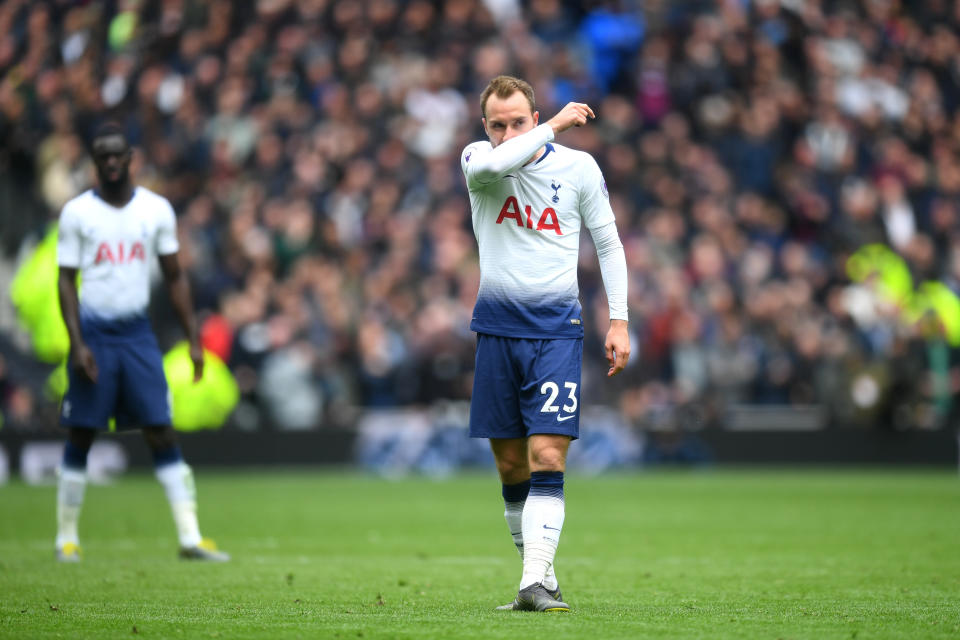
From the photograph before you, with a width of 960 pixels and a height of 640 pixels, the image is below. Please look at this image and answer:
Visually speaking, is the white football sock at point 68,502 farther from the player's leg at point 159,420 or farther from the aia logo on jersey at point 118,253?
the aia logo on jersey at point 118,253

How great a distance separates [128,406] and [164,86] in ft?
47.5

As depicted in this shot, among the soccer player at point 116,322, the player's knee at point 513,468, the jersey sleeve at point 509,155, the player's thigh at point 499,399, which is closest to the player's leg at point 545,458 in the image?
the player's thigh at point 499,399

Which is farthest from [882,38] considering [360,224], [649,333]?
[360,224]

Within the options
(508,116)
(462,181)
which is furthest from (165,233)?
(462,181)

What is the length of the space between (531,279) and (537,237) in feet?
0.69

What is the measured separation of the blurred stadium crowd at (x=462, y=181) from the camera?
2100 centimetres

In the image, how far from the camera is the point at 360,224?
2247 centimetres

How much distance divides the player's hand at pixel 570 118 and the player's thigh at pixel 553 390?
1034 millimetres

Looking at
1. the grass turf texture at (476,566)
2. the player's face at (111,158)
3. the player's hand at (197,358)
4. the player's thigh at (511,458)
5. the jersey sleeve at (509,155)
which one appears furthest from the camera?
the player's hand at (197,358)

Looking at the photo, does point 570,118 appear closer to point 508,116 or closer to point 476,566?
point 508,116

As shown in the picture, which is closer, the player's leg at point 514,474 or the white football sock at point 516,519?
the player's leg at point 514,474

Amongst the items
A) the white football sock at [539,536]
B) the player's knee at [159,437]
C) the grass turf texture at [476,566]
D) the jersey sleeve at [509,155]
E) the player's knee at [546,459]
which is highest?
the jersey sleeve at [509,155]

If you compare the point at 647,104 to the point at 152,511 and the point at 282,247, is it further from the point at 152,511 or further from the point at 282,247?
the point at 152,511

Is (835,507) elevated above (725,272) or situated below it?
below
